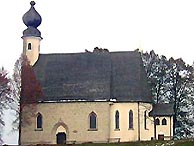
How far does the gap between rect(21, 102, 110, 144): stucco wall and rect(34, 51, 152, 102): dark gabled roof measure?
1012mm

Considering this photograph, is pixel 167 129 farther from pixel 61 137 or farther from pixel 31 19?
pixel 31 19

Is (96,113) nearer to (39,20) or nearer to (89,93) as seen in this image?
(89,93)

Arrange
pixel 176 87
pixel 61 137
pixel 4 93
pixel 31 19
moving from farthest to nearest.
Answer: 1. pixel 176 87
2. pixel 31 19
3. pixel 61 137
4. pixel 4 93

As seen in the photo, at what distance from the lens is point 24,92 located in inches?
2692

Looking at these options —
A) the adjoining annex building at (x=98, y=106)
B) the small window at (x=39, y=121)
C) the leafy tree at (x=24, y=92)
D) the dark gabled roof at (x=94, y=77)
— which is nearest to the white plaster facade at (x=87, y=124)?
the adjoining annex building at (x=98, y=106)

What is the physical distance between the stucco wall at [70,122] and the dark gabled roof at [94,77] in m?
1.01

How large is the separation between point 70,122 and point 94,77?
6.52m

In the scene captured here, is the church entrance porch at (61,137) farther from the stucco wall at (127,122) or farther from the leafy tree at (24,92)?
the stucco wall at (127,122)

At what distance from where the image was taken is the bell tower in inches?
2980

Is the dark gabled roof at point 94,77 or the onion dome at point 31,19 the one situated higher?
the onion dome at point 31,19

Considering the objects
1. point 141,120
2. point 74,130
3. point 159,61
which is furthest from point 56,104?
point 159,61

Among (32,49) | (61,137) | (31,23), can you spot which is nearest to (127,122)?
(61,137)

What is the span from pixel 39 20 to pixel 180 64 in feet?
70.6

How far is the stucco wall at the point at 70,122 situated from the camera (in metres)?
69.1
